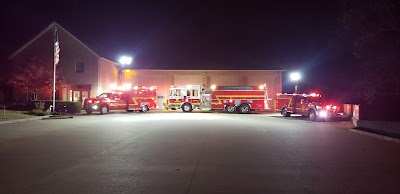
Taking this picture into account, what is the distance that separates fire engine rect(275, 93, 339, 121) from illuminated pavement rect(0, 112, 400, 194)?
1047cm

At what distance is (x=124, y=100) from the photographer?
34750mm

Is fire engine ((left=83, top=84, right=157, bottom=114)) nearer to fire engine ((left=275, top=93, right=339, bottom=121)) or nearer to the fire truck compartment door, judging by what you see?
the fire truck compartment door

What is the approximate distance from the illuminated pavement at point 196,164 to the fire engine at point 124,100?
16759 millimetres

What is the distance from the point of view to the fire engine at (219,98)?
3550 centimetres

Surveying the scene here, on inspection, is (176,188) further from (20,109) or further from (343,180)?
(20,109)

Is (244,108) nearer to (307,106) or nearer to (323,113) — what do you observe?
(307,106)

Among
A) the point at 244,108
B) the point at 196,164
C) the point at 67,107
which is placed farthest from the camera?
the point at 244,108

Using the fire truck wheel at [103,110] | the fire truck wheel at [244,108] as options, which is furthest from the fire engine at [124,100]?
the fire truck wheel at [244,108]

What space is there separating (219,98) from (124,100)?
829cm

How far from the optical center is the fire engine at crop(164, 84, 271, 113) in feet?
116

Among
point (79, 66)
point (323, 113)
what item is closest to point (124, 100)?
point (79, 66)

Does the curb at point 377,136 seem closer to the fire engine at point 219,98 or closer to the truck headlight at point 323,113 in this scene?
the truck headlight at point 323,113

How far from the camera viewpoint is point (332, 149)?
12.7 metres

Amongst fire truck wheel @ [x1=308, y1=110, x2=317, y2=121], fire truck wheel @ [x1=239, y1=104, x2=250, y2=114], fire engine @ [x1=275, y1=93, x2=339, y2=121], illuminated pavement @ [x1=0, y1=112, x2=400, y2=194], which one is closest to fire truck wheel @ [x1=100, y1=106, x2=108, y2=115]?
fire truck wheel @ [x1=239, y1=104, x2=250, y2=114]
